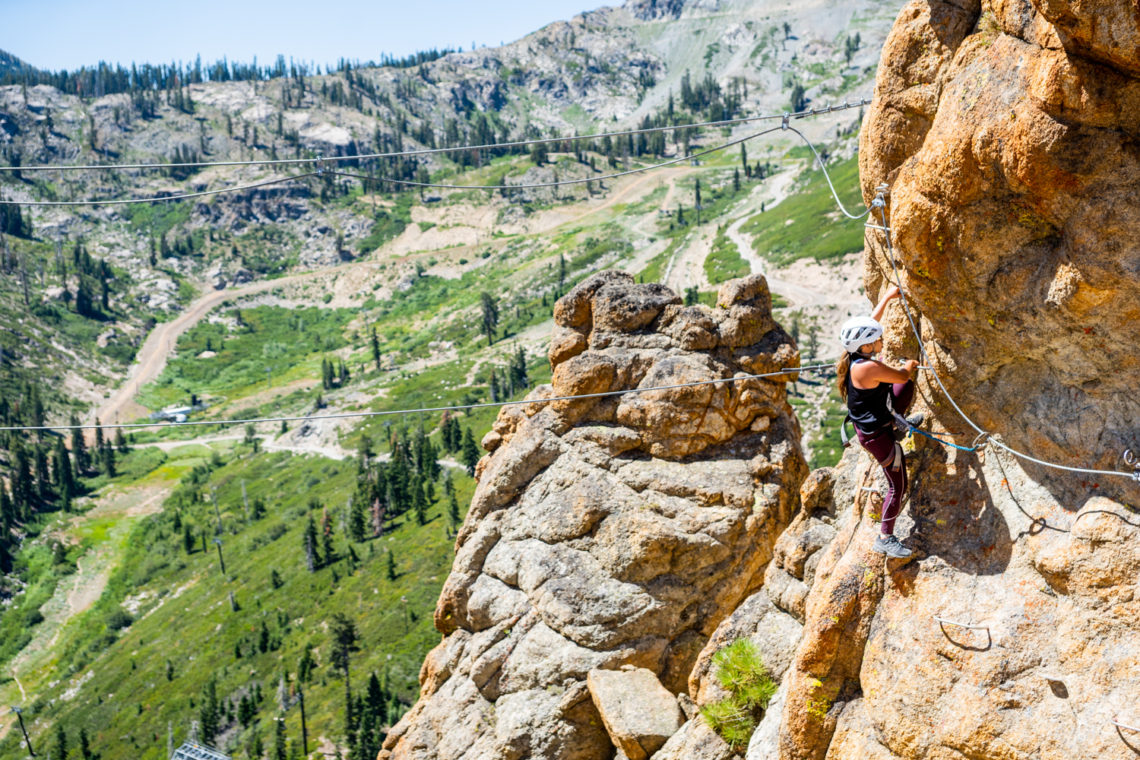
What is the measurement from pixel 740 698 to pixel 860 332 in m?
7.40

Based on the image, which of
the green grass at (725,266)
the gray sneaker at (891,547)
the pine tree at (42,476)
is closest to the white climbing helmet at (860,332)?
the gray sneaker at (891,547)

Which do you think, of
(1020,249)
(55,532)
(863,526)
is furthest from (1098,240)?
(55,532)

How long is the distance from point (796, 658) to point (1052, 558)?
4.13m

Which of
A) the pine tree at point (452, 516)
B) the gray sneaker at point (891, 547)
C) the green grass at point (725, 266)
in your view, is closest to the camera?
the gray sneaker at point (891, 547)

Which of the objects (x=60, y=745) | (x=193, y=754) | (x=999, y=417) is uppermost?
(x=999, y=417)

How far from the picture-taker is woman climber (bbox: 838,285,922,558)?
11008 millimetres

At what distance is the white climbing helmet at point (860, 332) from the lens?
10953mm

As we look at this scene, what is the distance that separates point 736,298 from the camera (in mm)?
22266

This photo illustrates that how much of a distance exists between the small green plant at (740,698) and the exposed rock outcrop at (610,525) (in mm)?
2490

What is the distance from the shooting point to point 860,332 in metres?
11.0

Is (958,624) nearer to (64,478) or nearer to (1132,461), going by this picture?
(1132,461)

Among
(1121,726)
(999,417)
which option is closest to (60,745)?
(999,417)

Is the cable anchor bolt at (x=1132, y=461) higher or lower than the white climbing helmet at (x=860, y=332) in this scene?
lower

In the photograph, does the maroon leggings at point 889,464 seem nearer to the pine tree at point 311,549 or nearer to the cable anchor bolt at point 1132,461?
the cable anchor bolt at point 1132,461
